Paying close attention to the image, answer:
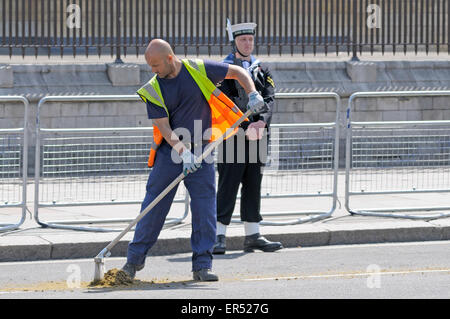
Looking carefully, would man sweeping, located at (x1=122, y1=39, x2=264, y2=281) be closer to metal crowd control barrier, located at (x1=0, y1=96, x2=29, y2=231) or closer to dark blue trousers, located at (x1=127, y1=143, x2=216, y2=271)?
dark blue trousers, located at (x1=127, y1=143, x2=216, y2=271)

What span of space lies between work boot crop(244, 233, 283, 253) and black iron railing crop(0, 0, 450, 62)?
7.10 meters

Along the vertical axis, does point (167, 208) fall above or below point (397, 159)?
below

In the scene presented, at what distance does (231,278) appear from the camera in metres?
7.94

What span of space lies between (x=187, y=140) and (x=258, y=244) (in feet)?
6.13

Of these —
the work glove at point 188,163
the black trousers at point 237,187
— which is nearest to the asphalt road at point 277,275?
the black trousers at point 237,187

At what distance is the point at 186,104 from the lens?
7664mm

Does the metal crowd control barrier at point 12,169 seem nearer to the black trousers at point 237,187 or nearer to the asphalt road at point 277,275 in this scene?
the asphalt road at point 277,275

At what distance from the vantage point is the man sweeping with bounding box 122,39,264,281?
7.60m

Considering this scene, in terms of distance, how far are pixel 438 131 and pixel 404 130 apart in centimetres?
37

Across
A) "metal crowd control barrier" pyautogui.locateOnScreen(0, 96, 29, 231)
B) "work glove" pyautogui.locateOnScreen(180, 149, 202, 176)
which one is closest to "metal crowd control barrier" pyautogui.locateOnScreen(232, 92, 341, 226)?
"metal crowd control barrier" pyautogui.locateOnScreen(0, 96, 29, 231)

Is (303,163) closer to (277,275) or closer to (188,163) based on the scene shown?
(277,275)

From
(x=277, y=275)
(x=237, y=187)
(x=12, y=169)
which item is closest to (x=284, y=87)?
(x=12, y=169)
